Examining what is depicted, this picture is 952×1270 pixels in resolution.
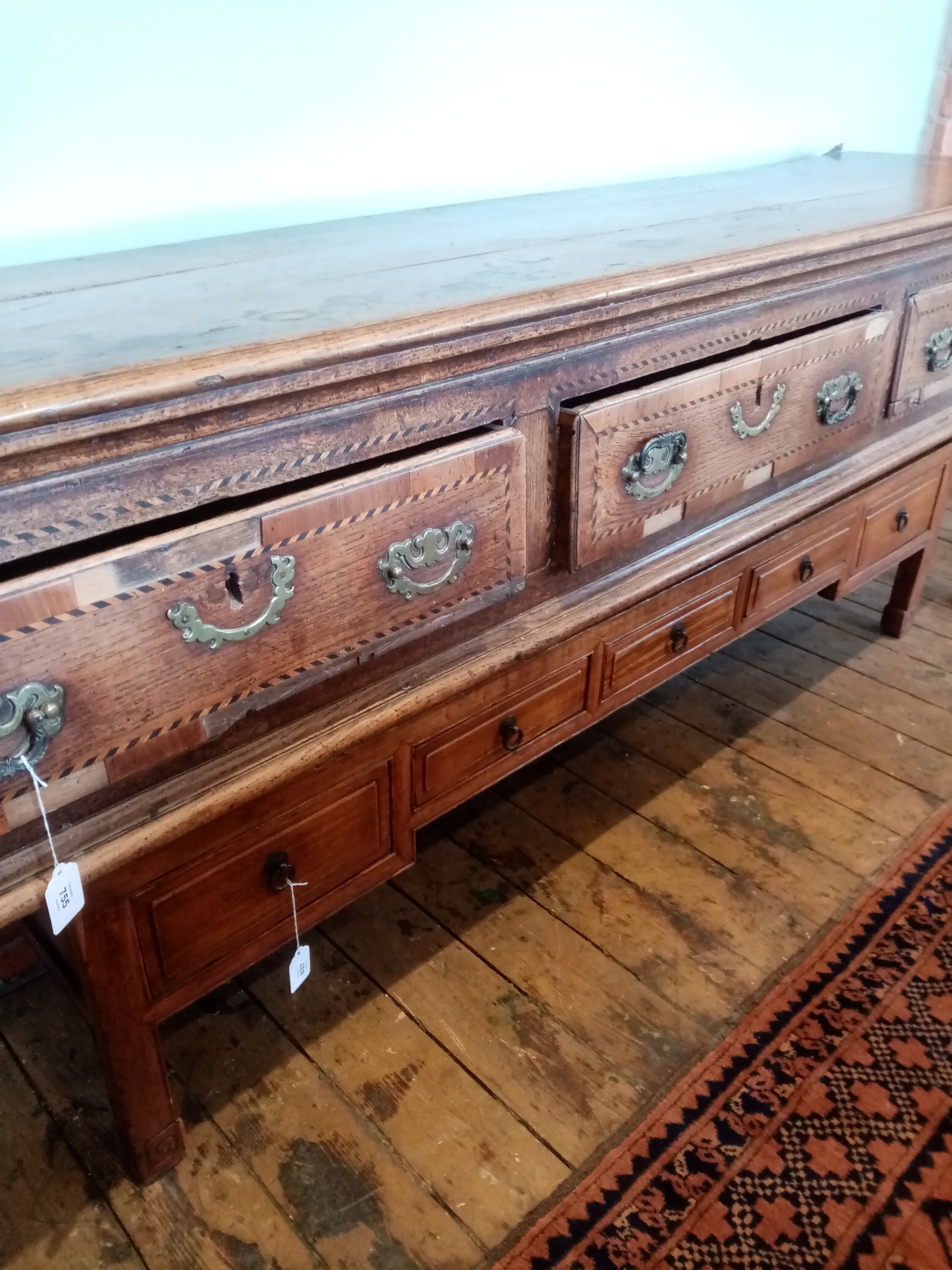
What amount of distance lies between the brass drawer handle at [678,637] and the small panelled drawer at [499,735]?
152 millimetres

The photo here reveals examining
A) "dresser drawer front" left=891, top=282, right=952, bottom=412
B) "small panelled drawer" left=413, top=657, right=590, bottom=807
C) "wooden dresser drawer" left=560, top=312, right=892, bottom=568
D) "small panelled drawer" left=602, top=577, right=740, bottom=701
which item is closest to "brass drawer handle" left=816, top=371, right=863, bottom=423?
"wooden dresser drawer" left=560, top=312, right=892, bottom=568

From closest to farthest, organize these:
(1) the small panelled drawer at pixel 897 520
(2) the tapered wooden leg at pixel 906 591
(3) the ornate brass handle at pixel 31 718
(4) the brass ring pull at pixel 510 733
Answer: (3) the ornate brass handle at pixel 31 718
(4) the brass ring pull at pixel 510 733
(1) the small panelled drawer at pixel 897 520
(2) the tapered wooden leg at pixel 906 591

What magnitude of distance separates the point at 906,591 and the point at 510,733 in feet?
3.68

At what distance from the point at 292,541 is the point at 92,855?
0.28 m

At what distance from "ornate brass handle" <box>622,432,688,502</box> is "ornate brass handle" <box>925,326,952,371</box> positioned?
0.57m

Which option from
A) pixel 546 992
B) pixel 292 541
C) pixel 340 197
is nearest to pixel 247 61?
pixel 340 197

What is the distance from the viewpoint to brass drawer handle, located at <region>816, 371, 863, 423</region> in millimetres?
1211

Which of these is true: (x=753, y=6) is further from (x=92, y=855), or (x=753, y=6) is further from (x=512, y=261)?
(x=92, y=855)

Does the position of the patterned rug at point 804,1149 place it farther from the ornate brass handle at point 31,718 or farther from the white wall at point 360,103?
the white wall at point 360,103

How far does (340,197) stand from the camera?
1274mm

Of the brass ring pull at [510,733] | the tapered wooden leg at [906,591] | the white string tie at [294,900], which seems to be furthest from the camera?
the tapered wooden leg at [906,591]

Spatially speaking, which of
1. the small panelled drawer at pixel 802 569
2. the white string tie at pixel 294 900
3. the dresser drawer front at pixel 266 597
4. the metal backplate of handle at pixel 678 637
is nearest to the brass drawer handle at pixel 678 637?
the metal backplate of handle at pixel 678 637

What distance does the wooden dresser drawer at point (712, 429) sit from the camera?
0.96m

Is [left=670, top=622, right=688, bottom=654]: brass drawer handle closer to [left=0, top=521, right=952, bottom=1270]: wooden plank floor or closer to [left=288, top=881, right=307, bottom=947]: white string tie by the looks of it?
[left=0, top=521, right=952, bottom=1270]: wooden plank floor
